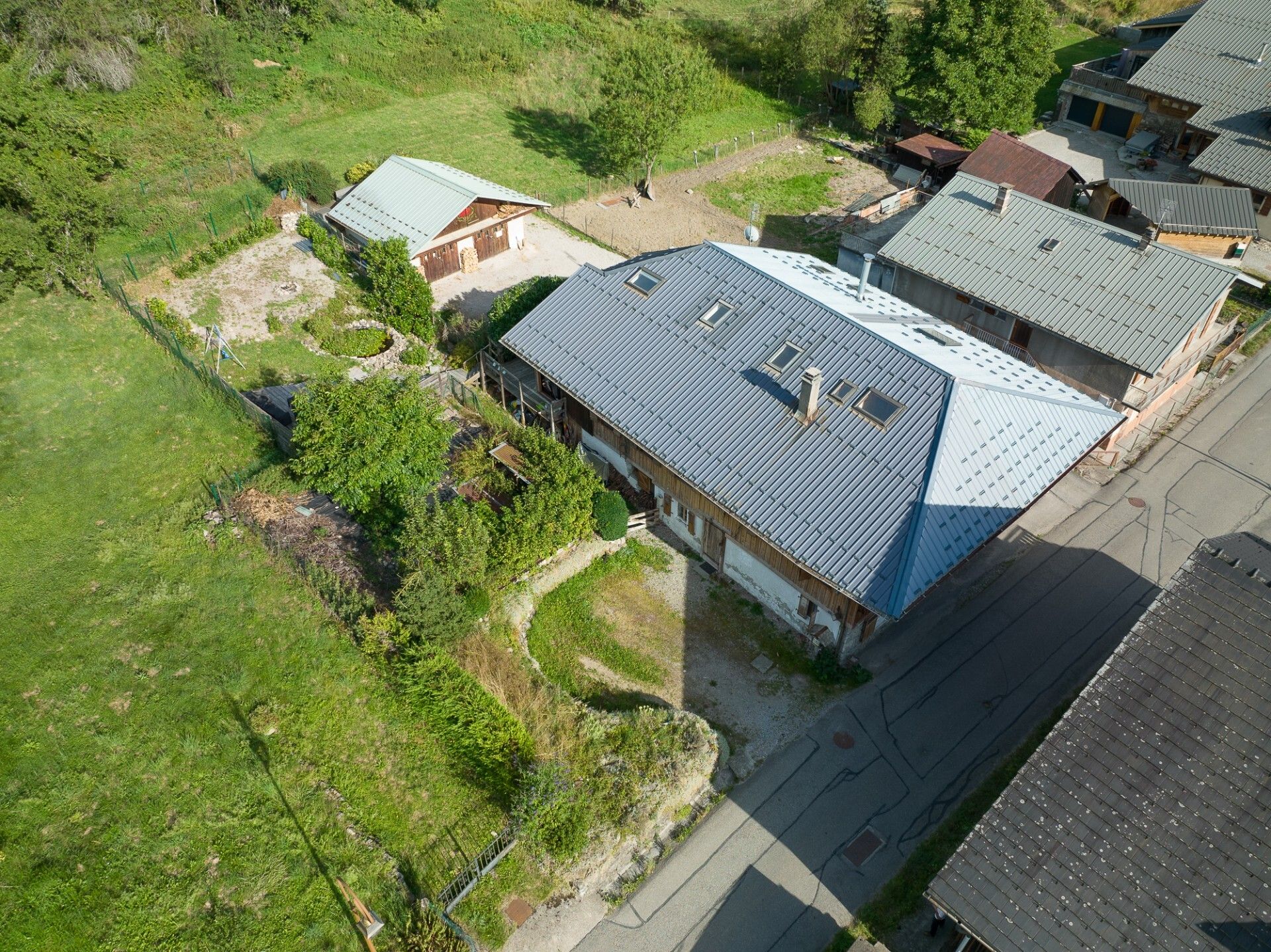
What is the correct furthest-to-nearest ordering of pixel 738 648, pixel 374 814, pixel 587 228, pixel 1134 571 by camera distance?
1. pixel 587 228
2. pixel 1134 571
3. pixel 738 648
4. pixel 374 814

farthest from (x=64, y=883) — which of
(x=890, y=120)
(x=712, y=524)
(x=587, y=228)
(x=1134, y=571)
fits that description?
(x=890, y=120)

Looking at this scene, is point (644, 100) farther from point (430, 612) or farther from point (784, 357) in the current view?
point (430, 612)

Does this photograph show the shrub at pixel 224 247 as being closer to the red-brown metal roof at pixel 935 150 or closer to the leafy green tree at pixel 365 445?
the leafy green tree at pixel 365 445

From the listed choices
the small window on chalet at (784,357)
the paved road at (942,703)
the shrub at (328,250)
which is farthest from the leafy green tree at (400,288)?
the paved road at (942,703)

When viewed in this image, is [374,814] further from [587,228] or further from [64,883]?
[587,228]

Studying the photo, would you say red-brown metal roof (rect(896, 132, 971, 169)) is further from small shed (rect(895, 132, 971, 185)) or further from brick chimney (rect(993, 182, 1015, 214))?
brick chimney (rect(993, 182, 1015, 214))

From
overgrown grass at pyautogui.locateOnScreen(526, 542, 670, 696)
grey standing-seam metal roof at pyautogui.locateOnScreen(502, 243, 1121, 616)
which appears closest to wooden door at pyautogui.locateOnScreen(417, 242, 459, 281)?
grey standing-seam metal roof at pyautogui.locateOnScreen(502, 243, 1121, 616)
